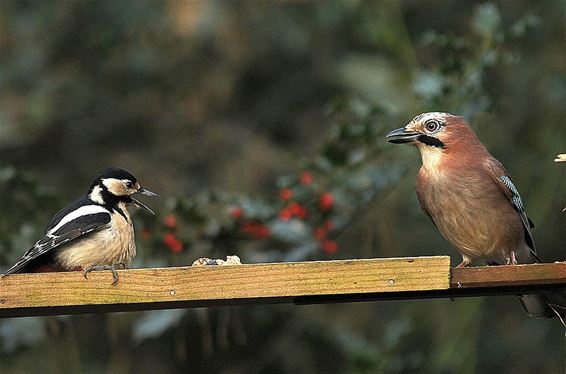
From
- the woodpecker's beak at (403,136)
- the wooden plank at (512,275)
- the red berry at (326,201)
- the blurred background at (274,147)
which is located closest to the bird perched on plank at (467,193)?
the woodpecker's beak at (403,136)

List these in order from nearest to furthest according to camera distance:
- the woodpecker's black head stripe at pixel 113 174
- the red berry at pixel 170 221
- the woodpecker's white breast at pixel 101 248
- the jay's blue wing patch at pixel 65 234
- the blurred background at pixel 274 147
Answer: the jay's blue wing patch at pixel 65 234, the woodpecker's white breast at pixel 101 248, the woodpecker's black head stripe at pixel 113 174, the red berry at pixel 170 221, the blurred background at pixel 274 147

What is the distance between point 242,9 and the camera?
9.09m

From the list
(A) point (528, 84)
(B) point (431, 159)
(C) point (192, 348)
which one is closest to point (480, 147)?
(B) point (431, 159)

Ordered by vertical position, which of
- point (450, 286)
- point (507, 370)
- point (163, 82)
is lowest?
point (507, 370)

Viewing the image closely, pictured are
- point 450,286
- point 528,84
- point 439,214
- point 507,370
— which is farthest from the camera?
point 507,370

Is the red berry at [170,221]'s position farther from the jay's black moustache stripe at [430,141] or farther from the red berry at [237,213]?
the jay's black moustache stripe at [430,141]

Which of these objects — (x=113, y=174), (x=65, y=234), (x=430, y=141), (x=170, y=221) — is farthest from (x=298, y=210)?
(x=65, y=234)

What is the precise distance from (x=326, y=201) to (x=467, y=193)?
4.37ft

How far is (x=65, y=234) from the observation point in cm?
526

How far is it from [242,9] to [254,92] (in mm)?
730

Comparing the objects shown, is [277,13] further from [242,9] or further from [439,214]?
[439,214]

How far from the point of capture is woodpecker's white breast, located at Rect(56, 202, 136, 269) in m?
5.32

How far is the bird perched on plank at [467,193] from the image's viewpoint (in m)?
5.40

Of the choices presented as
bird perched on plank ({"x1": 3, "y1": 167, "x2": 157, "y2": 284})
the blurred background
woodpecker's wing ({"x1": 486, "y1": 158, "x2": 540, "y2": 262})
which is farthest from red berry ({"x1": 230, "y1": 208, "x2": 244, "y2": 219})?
woodpecker's wing ({"x1": 486, "y1": 158, "x2": 540, "y2": 262})
